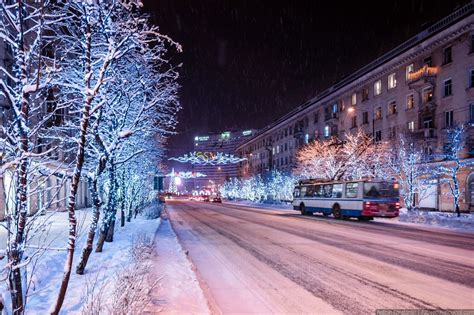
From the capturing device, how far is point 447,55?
39.6 meters

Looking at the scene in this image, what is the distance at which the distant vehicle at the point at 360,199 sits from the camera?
96.1 feet

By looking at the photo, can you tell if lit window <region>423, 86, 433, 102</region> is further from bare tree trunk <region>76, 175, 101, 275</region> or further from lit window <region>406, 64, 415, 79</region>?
bare tree trunk <region>76, 175, 101, 275</region>

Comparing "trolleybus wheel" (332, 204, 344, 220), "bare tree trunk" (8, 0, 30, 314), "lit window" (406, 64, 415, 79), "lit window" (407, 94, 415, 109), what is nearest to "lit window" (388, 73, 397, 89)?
"lit window" (406, 64, 415, 79)

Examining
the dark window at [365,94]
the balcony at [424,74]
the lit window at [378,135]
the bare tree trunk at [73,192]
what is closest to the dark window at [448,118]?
the balcony at [424,74]

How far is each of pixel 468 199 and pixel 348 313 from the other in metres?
35.6

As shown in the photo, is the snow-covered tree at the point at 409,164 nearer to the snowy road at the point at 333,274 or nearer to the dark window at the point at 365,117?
the dark window at the point at 365,117

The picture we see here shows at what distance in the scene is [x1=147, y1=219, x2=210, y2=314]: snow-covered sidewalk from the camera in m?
6.57

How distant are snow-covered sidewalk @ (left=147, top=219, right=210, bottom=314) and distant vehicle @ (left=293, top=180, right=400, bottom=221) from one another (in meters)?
20.3

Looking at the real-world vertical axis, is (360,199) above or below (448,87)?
below

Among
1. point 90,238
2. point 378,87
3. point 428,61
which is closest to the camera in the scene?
point 90,238

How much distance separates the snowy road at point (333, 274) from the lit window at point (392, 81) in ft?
114

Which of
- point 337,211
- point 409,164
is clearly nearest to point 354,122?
point 409,164

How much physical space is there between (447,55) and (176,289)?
40.1m

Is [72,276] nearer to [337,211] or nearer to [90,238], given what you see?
[90,238]
